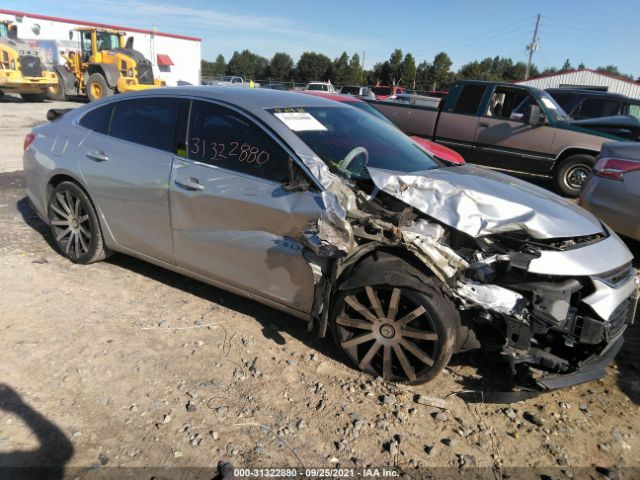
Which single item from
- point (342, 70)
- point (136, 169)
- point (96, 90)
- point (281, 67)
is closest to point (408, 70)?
point (342, 70)

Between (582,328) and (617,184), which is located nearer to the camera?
(582,328)

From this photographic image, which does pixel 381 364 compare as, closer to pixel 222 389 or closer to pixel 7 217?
pixel 222 389

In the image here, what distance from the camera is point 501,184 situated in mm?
3318

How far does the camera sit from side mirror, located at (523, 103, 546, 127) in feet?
28.4

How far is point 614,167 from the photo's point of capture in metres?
4.80

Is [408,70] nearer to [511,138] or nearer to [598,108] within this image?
[598,108]

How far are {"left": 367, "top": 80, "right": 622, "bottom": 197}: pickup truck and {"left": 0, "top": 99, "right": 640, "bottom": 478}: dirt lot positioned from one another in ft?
18.9

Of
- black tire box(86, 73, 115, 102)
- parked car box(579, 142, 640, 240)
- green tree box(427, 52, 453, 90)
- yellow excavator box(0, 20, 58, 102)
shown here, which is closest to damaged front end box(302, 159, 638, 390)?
parked car box(579, 142, 640, 240)

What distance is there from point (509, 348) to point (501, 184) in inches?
46.0

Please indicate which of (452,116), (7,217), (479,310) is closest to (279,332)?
(479,310)

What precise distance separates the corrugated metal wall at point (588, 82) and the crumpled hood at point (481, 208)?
41.5 meters

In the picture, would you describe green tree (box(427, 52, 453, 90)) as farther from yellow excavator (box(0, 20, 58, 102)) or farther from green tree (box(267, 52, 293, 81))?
yellow excavator (box(0, 20, 58, 102))

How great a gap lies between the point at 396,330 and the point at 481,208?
2.85 ft

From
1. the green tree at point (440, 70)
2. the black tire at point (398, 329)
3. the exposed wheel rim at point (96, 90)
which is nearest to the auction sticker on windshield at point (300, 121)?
the black tire at point (398, 329)
